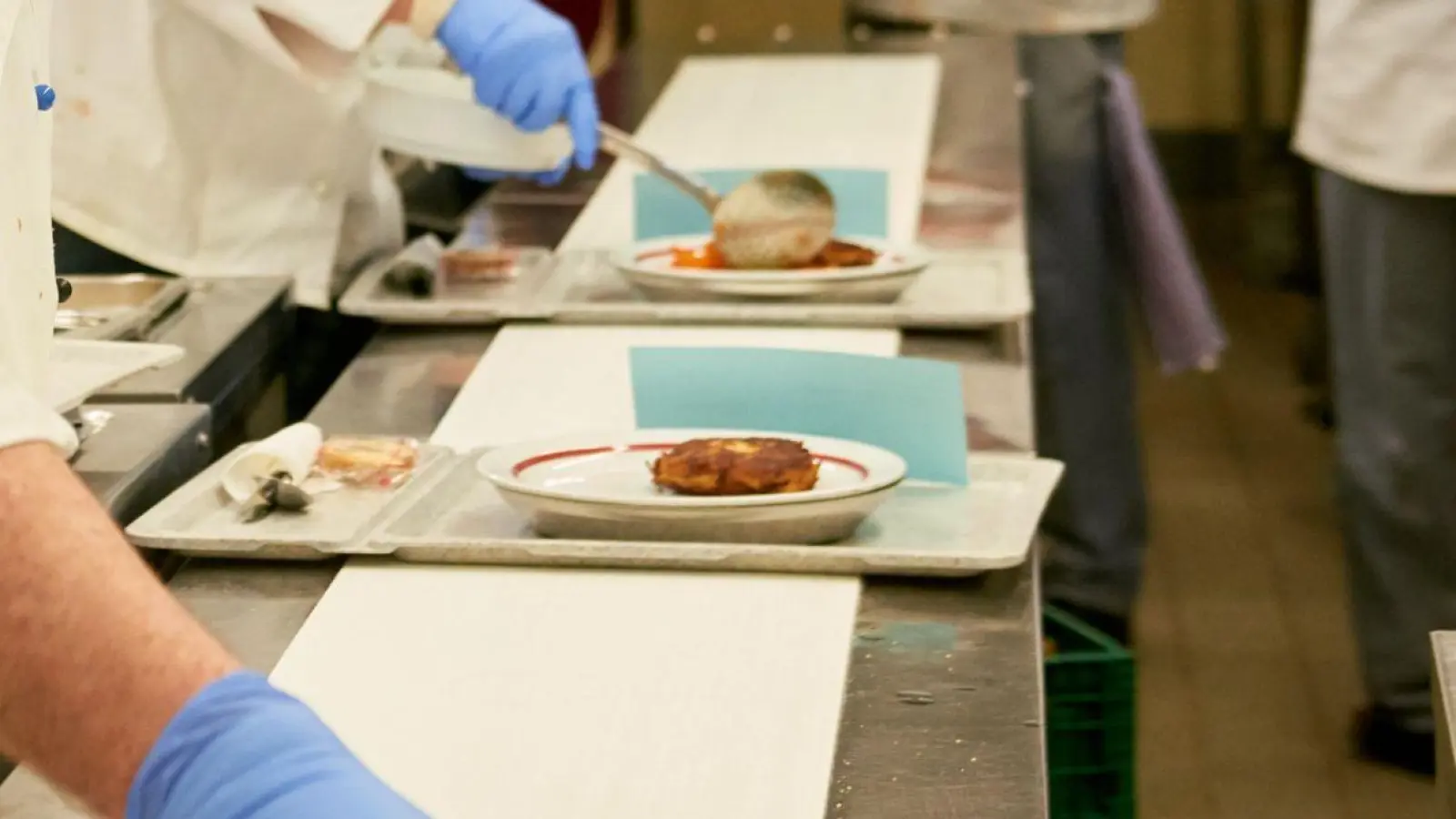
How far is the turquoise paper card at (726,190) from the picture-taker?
193 centimetres

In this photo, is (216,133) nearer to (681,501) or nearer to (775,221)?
(775,221)

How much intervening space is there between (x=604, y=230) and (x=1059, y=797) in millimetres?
787

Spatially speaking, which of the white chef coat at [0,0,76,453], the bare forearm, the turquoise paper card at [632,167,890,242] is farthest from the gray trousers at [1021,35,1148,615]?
the bare forearm

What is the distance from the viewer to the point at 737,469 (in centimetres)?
112

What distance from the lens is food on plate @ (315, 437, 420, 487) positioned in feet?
4.05

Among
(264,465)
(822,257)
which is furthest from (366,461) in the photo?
(822,257)

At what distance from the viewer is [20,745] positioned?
29.5 inches

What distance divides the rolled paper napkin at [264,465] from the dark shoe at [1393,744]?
1.90 meters

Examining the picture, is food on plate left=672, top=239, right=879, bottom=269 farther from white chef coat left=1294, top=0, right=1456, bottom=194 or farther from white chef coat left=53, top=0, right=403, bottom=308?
white chef coat left=1294, top=0, right=1456, bottom=194

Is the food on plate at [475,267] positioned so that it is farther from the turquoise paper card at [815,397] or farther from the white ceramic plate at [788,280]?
the turquoise paper card at [815,397]

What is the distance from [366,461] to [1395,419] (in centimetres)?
166

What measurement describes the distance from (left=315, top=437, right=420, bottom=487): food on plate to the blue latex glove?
0.50 m

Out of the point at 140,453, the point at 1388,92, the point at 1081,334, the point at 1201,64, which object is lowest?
the point at 1201,64

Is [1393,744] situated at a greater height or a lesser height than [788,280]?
lesser
